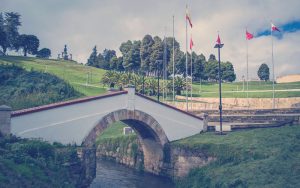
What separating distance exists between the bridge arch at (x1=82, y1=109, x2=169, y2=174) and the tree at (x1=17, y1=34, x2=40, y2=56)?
8021 cm

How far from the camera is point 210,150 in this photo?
25.2 m

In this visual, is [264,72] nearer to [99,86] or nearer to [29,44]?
[99,86]

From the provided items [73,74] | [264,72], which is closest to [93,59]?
[73,74]

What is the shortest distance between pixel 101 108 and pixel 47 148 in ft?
21.8

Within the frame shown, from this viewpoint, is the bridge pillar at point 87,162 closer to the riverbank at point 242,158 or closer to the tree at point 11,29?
the riverbank at point 242,158

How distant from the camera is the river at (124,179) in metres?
26.8

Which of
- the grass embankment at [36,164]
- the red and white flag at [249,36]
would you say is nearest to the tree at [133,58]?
the red and white flag at [249,36]

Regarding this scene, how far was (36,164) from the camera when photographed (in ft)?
59.2

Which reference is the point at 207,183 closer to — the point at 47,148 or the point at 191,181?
the point at 191,181

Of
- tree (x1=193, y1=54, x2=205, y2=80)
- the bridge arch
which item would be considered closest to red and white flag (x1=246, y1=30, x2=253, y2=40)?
the bridge arch

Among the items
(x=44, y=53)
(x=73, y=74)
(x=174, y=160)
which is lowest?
(x=174, y=160)

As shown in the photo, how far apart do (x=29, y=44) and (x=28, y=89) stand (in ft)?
Result: 224

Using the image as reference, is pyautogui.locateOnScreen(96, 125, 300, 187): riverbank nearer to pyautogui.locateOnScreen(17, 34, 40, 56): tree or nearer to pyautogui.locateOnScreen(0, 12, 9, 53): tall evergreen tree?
pyautogui.locateOnScreen(0, 12, 9, 53): tall evergreen tree

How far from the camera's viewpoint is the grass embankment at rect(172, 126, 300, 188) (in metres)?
18.5
